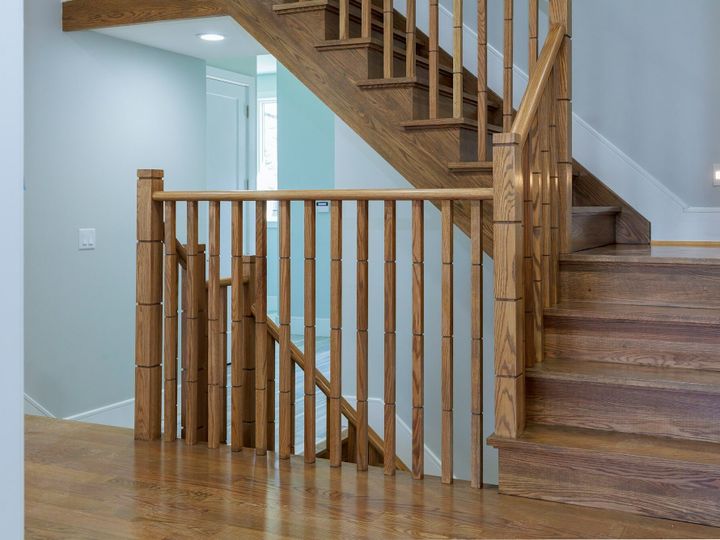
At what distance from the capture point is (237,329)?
2.90 m

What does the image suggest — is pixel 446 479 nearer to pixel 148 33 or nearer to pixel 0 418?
pixel 0 418

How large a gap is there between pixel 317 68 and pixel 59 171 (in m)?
1.75

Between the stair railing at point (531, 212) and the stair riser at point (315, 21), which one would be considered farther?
the stair riser at point (315, 21)

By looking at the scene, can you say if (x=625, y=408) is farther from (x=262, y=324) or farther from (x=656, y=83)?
(x=656, y=83)

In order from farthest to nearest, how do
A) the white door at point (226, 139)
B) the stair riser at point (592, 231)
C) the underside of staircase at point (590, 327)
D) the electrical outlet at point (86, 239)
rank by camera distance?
the white door at point (226, 139)
the electrical outlet at point (86, 239)
the stair riser at point (592, 231)
the underside of staircase at point (590, 327)

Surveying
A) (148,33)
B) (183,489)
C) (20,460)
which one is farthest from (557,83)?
(148,33)

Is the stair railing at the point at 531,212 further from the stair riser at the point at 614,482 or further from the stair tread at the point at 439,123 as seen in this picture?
the stair tread at the point at 439,123

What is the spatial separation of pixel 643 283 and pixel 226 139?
4.30m

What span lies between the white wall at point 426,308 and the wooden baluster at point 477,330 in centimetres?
169

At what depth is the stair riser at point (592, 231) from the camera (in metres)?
3.40

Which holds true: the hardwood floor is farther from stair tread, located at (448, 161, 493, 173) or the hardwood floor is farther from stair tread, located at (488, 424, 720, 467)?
stair tread, located at (448, 161, 493, 173)

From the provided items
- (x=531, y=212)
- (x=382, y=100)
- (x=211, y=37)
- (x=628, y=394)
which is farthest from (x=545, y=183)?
(x=211, y=37)

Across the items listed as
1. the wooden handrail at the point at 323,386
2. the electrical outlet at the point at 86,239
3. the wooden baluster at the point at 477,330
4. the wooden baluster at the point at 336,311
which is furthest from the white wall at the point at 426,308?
the wooden baluster at the point at 477,330

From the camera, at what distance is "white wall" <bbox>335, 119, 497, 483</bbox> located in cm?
425
